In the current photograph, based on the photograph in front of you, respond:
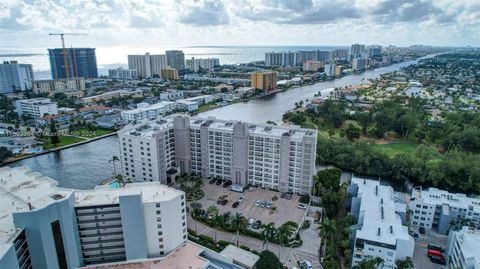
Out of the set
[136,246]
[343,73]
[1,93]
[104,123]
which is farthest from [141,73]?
[136,246]

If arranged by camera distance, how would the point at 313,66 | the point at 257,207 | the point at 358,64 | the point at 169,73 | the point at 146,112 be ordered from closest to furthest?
the point at 257,207
the point at 146,112
the point at 169,73
the point at 313,66
the point at 358,64

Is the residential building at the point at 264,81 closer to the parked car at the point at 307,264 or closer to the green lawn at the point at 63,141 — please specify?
the green lawn at the point at 63,141

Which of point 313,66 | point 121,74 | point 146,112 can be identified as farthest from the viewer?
point 313,66

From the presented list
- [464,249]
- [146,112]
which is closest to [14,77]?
[146,112]

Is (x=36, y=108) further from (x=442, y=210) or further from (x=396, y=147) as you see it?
(x=442, y=210)

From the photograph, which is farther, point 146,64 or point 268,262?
point 146,64

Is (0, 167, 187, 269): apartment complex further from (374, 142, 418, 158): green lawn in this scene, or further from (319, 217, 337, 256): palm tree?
(374, 142, 418, 158): green lawn
